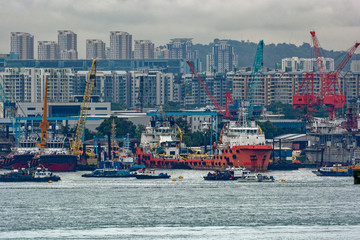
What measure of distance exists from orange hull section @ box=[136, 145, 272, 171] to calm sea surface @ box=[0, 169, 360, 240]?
21.7 meters

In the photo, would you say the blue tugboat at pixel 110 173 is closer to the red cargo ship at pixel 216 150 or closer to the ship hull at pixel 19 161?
the ship hull at pixel 19 161

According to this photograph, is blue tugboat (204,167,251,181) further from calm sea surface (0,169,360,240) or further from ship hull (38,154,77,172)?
ship hull (38,154,77,172)

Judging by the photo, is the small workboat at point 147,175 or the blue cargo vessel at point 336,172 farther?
the blue cargo vessel at point 336,172

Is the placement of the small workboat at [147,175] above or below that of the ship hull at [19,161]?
below

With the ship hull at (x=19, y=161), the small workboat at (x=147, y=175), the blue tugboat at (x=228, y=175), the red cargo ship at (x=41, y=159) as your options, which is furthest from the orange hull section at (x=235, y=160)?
the blue tugboat at (x=228, y=175)

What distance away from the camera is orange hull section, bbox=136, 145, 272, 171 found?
132500 millimetres

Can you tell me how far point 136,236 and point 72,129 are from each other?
109m

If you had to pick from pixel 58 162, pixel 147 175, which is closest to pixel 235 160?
pixel 147 175

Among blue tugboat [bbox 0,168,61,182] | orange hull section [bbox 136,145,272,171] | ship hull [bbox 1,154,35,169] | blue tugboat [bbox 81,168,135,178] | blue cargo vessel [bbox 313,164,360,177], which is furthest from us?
ship hull [bbox 1,154,35,169]

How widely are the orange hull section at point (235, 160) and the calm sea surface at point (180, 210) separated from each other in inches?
856

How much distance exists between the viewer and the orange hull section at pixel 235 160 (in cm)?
13250

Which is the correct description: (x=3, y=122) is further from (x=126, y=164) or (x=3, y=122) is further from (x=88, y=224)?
(x=88, y=224)

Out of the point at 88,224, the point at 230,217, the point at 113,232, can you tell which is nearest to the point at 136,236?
the point at 113,232

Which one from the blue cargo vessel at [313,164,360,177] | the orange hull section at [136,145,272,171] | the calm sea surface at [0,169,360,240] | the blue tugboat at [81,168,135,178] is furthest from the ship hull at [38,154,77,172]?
the blue cargo vessel at [313,164,360,177]
